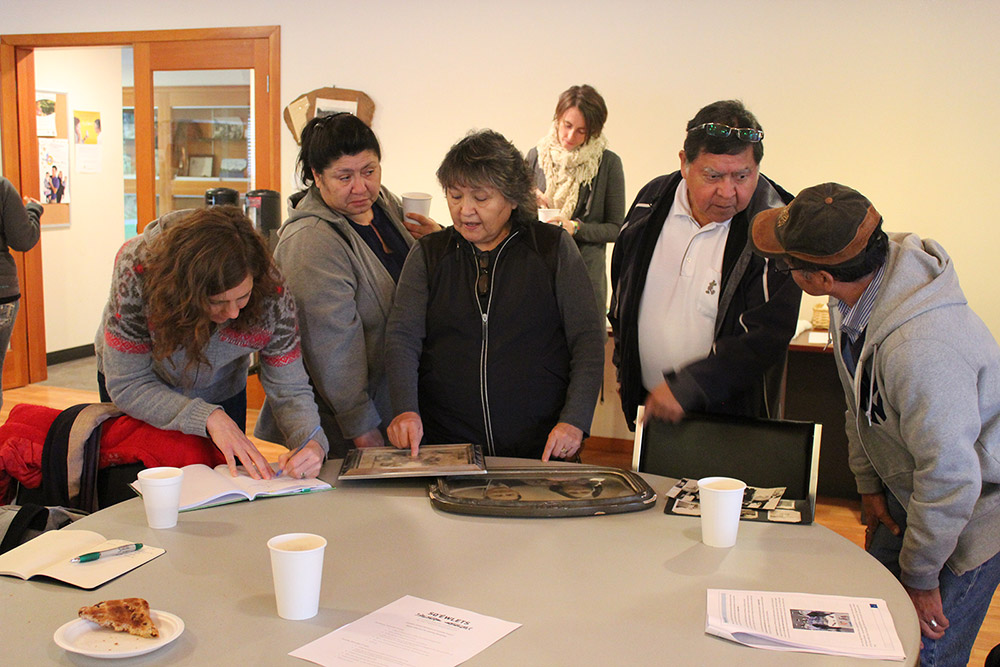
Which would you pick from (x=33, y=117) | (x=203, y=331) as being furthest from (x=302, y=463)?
(x=33, y=117)

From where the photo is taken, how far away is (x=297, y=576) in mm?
1242

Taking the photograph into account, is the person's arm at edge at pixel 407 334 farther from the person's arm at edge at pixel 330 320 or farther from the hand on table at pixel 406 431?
the person's arm at edge at pixel 330 320

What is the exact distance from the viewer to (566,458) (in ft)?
7.08

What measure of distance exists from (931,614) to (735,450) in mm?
531

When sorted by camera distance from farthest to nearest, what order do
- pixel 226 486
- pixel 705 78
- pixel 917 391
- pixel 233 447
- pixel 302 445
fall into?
pixel 705 78 < pixel 302 445 < pixel 233 447 < pixel 226 486 < pixel 917 391

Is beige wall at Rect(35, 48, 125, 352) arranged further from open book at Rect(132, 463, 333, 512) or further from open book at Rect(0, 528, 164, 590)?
open book at Rect(0, 528, 164, 590)

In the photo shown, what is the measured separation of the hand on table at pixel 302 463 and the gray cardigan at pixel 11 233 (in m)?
3.25

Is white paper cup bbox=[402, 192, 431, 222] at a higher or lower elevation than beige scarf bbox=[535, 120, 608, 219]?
→ lower

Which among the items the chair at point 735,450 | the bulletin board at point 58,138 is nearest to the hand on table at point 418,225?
the chair at point 735,450

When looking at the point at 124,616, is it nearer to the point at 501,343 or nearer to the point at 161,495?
the point at 161,495

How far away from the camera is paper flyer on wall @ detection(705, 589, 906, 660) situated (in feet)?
3.95

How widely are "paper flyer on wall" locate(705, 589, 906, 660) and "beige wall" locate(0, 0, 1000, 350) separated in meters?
3.56

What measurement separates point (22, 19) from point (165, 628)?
5926 millimetres

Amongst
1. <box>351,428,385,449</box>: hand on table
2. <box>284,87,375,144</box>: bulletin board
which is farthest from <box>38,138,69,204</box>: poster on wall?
<box>351,428,385,449</box>: hand on table
